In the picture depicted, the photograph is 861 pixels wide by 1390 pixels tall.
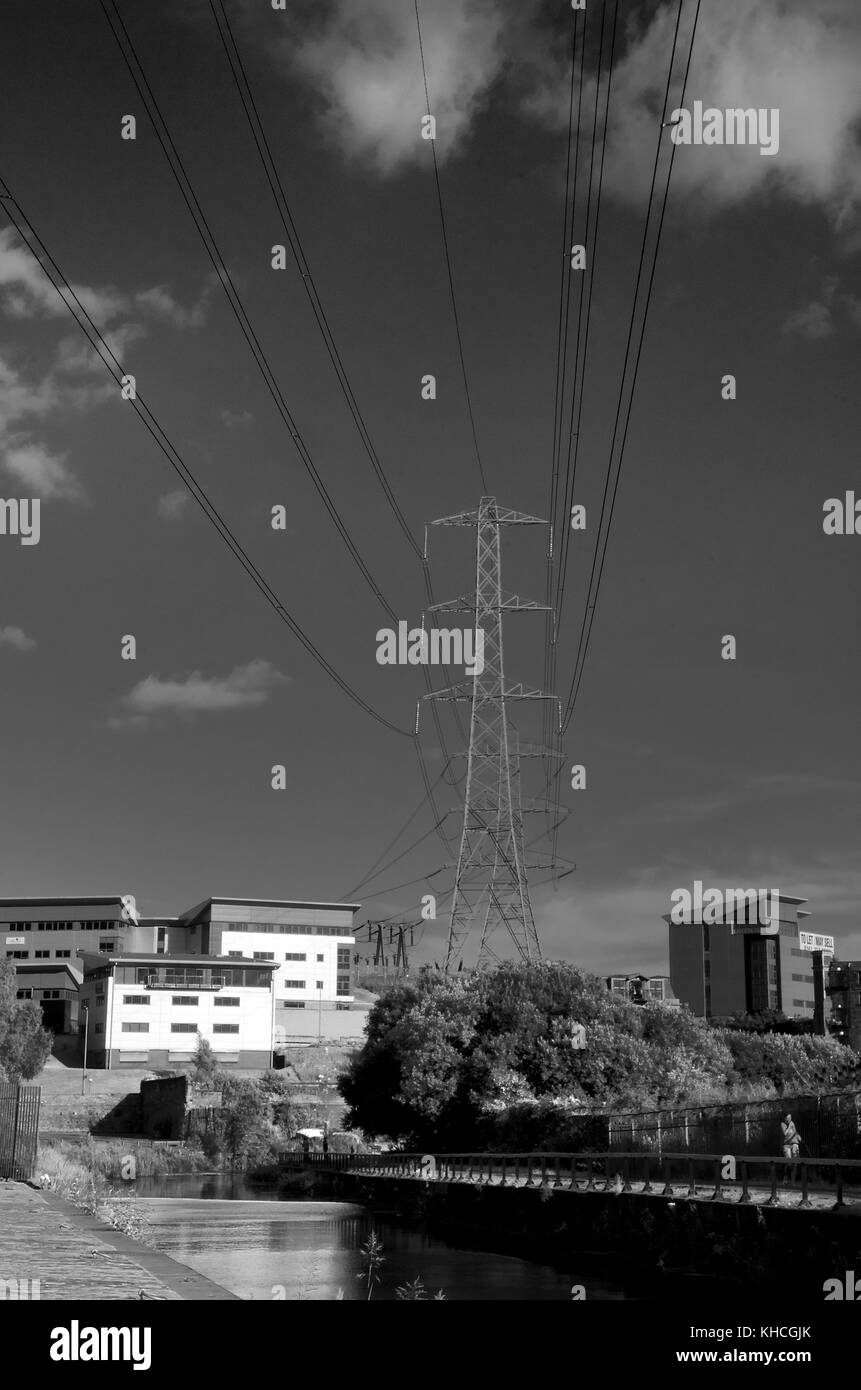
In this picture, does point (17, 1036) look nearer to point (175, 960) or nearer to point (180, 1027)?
point (180, 1027)

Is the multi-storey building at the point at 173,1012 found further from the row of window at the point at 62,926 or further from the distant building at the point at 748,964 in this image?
the distant building at the point at 748,964

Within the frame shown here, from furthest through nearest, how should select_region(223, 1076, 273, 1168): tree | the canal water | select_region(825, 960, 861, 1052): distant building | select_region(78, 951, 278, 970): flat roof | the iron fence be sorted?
select_region(825, 960, 861, 1052): distant building
select_region(78, 951, 278, 970): flat roof
select_region(223, 1076, 273, 1168): tree
the iron fence
the canal water

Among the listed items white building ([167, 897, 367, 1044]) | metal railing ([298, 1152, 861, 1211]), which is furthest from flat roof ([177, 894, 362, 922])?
metal railing ([298, 1152, 861, 1211])

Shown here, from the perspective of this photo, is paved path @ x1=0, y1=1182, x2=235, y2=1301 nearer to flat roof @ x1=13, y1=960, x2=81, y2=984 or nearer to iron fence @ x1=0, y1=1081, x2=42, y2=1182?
iron fence @ x1=0, y1=1081, x2=42, y2=1182

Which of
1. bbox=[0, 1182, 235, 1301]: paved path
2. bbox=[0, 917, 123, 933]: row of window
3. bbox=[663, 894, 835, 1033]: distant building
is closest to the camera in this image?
bbox=[0, 1182, 235, 1301]: paved path

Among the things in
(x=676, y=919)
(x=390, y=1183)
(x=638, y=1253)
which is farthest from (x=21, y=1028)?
(x=676, y=919)
